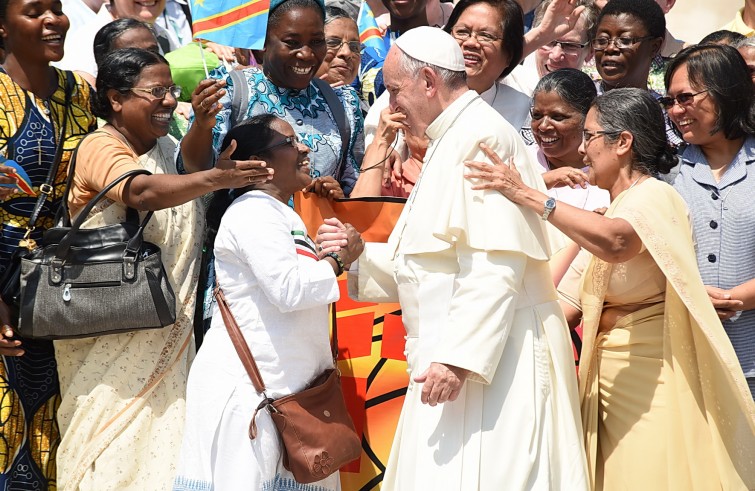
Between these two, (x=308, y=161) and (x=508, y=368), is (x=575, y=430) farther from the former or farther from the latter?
(x=308, y=161)

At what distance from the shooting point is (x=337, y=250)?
5.06m

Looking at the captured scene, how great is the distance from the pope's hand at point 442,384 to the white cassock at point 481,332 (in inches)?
2.1

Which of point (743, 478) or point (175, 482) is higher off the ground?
point (743, 478)

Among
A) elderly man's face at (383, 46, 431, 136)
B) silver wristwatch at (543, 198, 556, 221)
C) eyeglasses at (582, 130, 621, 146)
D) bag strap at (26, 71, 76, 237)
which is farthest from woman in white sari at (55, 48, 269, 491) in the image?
eyeglasses at (582, 130, 621, 146)

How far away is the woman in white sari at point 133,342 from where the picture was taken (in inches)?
209

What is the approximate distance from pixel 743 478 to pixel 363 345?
207cm

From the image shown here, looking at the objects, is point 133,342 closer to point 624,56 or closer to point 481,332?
point 481,332

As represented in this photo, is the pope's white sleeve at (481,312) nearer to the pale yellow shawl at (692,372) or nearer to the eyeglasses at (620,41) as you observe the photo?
the pale yellow shawl at (692,372)

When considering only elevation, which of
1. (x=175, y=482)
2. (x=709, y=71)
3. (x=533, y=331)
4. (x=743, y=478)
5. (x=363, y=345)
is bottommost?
(x=175, y=482)

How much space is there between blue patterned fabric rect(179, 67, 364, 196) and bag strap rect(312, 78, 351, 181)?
0.02 m

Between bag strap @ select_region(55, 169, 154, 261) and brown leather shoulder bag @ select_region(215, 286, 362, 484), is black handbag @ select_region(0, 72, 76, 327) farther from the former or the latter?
brown leather shoulder bag @ select_region(215, 286, 362, 484)

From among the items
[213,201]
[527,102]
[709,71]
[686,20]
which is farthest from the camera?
[686,20]

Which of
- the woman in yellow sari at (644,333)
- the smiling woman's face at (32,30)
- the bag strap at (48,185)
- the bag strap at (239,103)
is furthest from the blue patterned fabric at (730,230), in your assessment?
the smiling woman's face at (32,30)

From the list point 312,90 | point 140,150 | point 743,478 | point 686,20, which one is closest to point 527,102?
point 312,90
